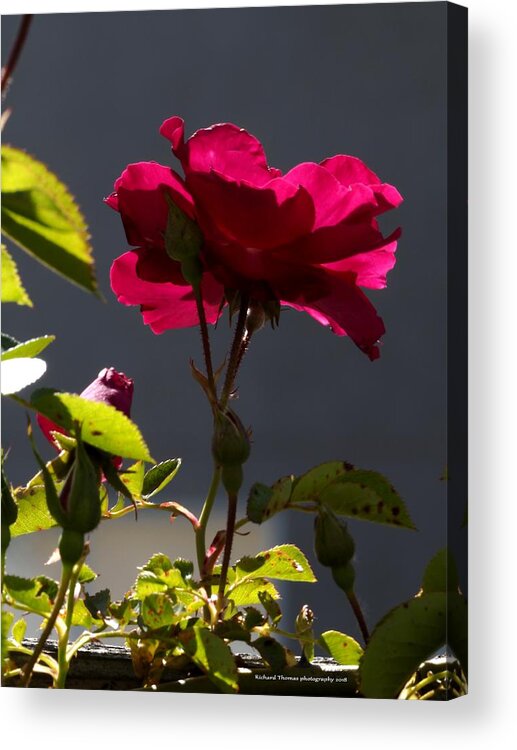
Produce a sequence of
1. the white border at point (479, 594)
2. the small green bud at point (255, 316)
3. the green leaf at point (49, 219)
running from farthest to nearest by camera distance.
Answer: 1. the white border at point (479, 594)
2. the small green bud at point (255, 316)
3. the green leaf at point (49, 219)

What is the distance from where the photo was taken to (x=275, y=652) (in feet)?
1.63

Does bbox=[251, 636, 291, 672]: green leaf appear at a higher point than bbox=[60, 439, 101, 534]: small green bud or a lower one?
lower

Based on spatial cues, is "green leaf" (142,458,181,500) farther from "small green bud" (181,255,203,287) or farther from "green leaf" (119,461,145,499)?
"small green bud" (181,255,203,287)

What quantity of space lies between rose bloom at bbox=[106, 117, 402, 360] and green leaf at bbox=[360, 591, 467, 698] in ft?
0.41

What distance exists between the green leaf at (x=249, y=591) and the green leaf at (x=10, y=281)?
0.25m

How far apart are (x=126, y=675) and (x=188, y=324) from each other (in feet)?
0.56

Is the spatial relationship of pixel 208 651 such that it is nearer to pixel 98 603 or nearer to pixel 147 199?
pixel 98 603

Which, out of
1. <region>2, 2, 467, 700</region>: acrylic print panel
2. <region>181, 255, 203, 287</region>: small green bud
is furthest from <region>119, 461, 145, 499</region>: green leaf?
<region>181, 255, 203, 287</region>: small green bud

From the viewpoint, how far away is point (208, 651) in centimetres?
47

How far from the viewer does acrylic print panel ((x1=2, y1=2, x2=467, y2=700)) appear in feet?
1.41

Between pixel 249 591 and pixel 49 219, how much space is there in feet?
1.07

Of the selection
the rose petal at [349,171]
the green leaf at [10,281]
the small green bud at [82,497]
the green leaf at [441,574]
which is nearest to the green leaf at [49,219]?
the green leaf at [10,281]

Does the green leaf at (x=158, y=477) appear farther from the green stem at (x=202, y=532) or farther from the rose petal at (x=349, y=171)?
the rose petal at (x=349, y=171)

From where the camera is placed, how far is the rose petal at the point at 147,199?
0.43 meters
